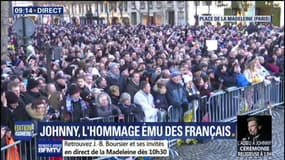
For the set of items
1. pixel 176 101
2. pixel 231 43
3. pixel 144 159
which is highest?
pixel 231 43

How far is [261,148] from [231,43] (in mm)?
793

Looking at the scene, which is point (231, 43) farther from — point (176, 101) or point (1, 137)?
point (1, 137)

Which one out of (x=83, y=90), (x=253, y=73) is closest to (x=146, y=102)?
(x=83, y=90)

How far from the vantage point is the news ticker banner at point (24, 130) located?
4094mm

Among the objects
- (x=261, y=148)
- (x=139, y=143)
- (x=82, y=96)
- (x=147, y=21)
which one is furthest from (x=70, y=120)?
(x=261, y=148)

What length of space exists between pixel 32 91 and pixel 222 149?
1185 millimetres

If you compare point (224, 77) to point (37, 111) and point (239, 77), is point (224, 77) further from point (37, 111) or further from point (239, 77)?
point (37, 111)

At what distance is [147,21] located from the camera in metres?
4.37

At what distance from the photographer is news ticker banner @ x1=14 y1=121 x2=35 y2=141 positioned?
13.4 ft

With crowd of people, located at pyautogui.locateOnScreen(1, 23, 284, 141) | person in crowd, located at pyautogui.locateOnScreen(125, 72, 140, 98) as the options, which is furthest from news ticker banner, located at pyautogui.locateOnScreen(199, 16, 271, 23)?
person in crowd, located at pyautogui.locateOnScreen(125, 72, 140, 98)

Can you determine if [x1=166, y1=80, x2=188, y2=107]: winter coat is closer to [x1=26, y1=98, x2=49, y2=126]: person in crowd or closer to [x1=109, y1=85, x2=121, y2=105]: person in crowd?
[x1=109, y1=85, x2=121, y2=105]: person in crowd

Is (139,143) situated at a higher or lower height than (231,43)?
lower

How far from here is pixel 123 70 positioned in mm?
4355

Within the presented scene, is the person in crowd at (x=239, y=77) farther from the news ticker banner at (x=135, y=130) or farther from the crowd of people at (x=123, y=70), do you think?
the news ticker banner at (x=135, y=130)
